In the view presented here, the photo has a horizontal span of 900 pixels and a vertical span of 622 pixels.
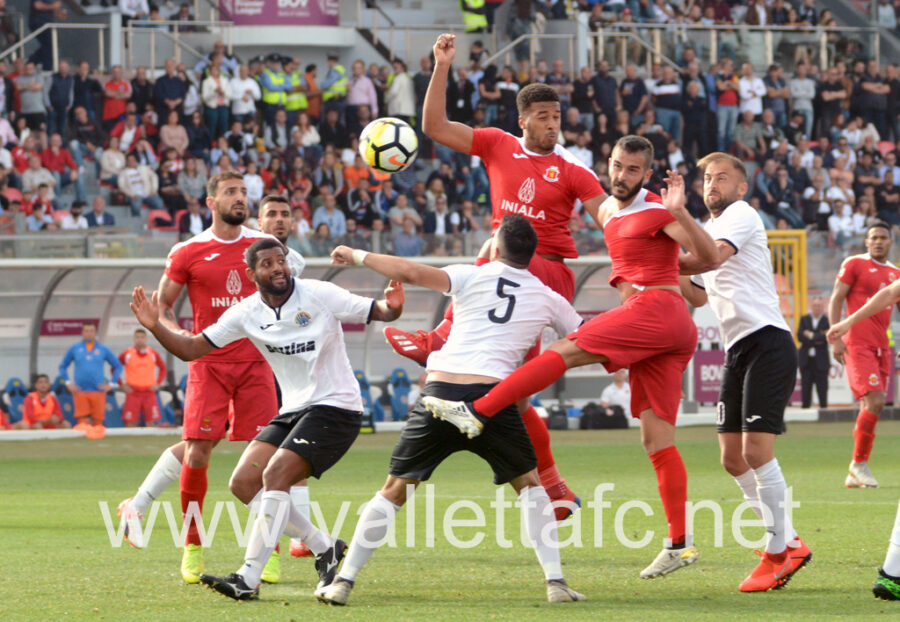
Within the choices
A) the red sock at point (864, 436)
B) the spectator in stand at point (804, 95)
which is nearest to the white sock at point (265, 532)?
the red sock at point (864, 436)

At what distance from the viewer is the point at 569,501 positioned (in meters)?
8.72

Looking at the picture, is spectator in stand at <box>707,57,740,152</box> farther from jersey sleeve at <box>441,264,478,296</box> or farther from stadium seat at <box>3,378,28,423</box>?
jersey sleeve at <box>441,264,478,296</box>

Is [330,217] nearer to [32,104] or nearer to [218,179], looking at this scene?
[32,104]

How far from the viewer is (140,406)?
20656 millimetres

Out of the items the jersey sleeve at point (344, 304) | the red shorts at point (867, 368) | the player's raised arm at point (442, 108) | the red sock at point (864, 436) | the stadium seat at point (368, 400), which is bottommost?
the stadium seat at point (368, 400)

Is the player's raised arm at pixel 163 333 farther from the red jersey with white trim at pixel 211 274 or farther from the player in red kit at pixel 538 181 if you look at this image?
the player in red kit at pixel 538 181

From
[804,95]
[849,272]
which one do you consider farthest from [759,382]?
[804,95]

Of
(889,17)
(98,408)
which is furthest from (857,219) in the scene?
(98,408)

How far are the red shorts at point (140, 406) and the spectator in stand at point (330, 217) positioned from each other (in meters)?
4.12

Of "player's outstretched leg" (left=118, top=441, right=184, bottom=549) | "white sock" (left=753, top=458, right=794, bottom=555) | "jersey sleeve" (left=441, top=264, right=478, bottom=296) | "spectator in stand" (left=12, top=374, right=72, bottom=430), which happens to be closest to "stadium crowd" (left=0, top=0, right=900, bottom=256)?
"spectator in stand" (left=12, top=374, right=72, bottom=430)

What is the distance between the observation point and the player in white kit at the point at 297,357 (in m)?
7.47

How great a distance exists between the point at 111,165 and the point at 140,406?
5.07 meters

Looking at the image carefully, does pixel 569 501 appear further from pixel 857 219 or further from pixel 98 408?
pixel 857 219

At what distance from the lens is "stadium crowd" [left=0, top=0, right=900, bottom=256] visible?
76.4 ft
